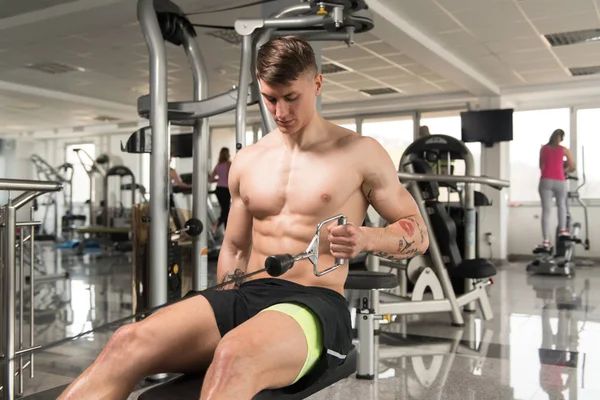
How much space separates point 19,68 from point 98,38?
2.30 m

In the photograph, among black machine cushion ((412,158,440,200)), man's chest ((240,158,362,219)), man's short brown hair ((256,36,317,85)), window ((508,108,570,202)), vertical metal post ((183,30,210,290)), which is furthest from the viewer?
window ((508,108,570,202))

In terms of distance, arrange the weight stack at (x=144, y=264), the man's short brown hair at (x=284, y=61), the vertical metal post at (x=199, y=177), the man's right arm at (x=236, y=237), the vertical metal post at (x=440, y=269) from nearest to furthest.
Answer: the man's short brown hair at (x=284, y=61) → the man's right arm at (x=236, y=237) → the weight stack at (x=144, y=264) → the vertical metal post at (x=199, y=177) → the vertical metal post at (x=440, y=269)

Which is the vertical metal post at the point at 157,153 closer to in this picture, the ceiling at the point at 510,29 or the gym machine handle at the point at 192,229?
the gym machine handle at the point at 192,229

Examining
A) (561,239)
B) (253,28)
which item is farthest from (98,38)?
(561,239)

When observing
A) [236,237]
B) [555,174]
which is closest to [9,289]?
[236,237]

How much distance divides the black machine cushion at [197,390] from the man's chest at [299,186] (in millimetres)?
414

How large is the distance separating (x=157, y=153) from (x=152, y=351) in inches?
57.9

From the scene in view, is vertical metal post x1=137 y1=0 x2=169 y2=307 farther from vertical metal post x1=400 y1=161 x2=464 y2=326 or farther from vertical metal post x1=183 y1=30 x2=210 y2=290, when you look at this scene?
vertical metal post x1=400 y1=161 x2=464 y2=326

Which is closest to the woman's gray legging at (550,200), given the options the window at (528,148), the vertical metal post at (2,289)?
the window at (528,148)

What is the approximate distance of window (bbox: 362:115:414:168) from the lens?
9.98 m

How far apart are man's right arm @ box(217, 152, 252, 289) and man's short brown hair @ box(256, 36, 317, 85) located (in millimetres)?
360

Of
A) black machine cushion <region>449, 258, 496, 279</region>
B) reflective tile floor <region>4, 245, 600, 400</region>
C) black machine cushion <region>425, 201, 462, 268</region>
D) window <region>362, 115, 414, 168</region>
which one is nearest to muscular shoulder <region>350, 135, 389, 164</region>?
reflective tile floor <region>4, 245, 600, 400</region>

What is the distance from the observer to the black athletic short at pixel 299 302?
4.28 ft

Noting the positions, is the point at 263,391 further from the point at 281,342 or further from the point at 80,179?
the point at 80,179
